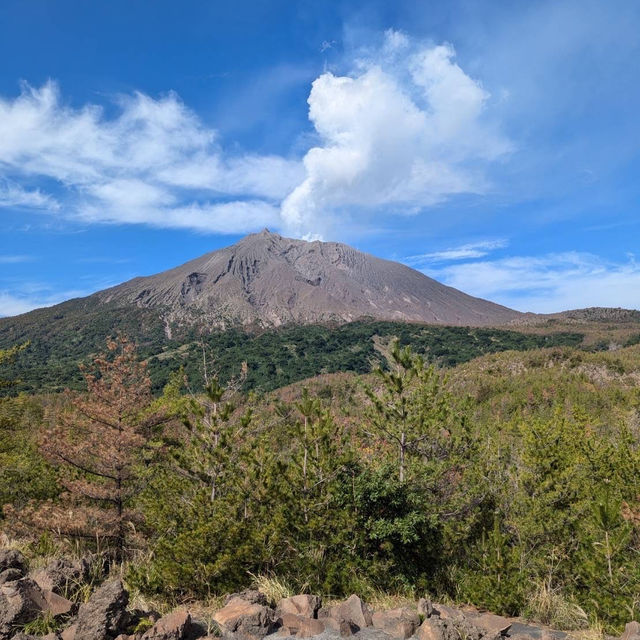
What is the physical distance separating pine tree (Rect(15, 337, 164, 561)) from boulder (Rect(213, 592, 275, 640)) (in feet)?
16.6

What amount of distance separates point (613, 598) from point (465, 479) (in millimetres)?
2993

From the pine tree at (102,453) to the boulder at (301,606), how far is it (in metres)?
5.16

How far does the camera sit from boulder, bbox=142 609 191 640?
13.8ft

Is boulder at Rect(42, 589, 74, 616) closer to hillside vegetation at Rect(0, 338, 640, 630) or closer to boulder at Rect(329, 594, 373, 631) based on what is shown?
hillside vegetation at Rect(0, 338, 640, 630)

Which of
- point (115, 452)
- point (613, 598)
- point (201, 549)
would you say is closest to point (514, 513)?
point (613, 598)

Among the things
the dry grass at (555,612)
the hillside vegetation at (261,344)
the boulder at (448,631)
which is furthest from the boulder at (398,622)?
the hillside vegetation at (261,344)

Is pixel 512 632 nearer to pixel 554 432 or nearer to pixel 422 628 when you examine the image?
pixel 422 628

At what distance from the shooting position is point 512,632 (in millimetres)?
5223

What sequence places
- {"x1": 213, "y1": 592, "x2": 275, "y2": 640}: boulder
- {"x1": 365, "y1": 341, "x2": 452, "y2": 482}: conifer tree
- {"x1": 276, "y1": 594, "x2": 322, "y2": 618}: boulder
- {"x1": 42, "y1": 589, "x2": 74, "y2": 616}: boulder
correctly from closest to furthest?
{"x1": 213, "y1": 592, "x2": 275, "y2": 640}: boulder, {"x1": 42, "y1": 589, "x2": 74, "y2": 616}: boulder, {"x1": 276, "y1": 594, "x2": 322, "y2": 618}: boulder, {"x1": 365, "y1": 341, "x2": 452, "y2": 482}: conifer tree

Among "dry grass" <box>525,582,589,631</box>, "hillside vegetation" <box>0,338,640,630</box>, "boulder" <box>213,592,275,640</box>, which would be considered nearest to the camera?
"boulder" <box>213,592,275,640</box>

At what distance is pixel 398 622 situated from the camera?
482 centimetres

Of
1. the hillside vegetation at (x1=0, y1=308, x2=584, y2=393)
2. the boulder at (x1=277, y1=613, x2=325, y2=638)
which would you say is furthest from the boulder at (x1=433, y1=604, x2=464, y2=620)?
the hillside vegetation at (x1=0, y1=308, x2=584, y2=393)

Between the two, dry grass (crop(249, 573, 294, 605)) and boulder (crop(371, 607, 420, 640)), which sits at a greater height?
boulder (crop(371, 607, 420, 640))

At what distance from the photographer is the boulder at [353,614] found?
4863 mm
